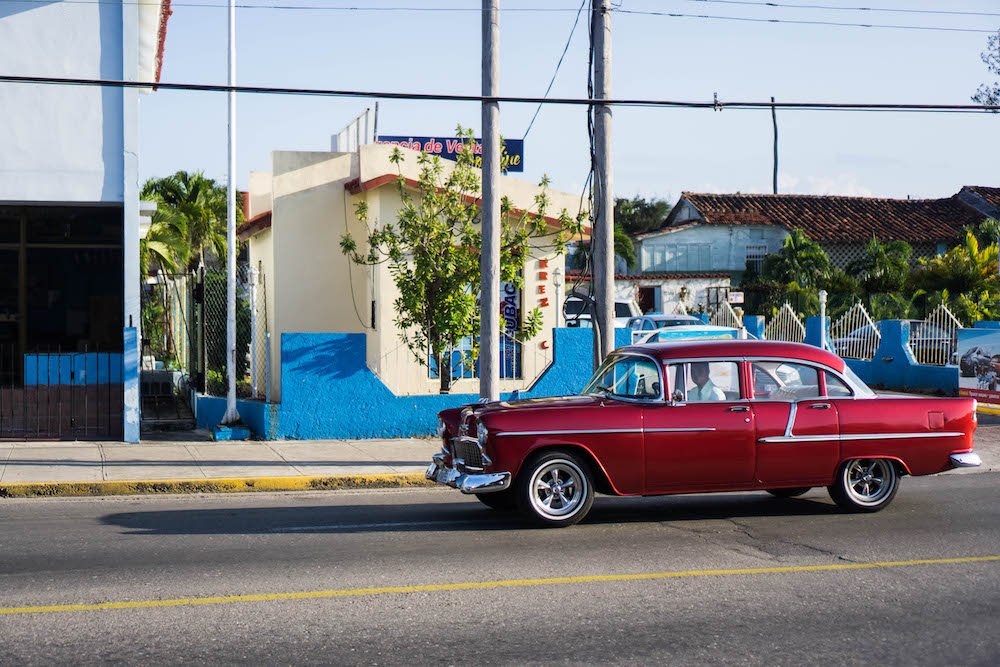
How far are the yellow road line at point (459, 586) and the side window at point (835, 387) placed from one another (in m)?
2.25

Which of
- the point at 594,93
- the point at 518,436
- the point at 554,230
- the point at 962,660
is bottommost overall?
the point at 962,660

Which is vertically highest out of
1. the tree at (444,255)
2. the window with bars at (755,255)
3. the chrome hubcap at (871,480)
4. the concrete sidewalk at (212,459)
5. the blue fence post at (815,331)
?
the window with bars at (755,255)

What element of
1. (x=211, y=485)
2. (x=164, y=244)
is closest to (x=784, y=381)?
(x=211, y=485)

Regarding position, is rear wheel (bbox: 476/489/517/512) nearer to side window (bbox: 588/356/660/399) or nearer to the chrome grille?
the chrome grille

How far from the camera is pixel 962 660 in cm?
587

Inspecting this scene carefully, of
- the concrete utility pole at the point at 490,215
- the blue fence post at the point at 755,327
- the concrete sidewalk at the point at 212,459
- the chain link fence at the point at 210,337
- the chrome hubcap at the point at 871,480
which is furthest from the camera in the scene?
the blue fence post at the point at 755,327

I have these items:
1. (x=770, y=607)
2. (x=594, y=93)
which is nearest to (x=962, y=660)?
(x=770, y=607)

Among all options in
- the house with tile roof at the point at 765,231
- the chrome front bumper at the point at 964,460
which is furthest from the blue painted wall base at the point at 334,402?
the house with tile roof at the point at 765,231

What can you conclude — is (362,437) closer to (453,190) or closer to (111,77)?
(453,190)

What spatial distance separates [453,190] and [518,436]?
25.1ft

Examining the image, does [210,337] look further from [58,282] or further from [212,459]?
[212,459]

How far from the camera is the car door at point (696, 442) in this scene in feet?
32.0

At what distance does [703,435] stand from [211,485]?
5.72 metres

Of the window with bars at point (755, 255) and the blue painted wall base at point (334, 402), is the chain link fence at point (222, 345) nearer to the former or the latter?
the blue painted wall base at point (334, 402)
